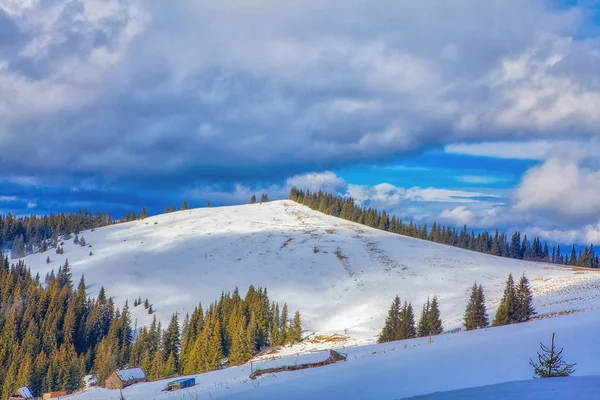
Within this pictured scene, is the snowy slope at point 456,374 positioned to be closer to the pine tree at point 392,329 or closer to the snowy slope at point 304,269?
the pine tree at point 392,329

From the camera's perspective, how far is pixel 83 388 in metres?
63.0

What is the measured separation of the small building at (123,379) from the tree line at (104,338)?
549 centimetres

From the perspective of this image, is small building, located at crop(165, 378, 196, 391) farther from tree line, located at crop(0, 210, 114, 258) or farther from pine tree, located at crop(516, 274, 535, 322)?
tree line, located at crop(0, 210, 114, 258)

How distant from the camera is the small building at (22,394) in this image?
182ft

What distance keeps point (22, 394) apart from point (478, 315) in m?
52.0

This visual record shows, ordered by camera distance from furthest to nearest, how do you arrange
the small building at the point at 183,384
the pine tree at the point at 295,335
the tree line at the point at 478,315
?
the pine tree at the point at 295,335
the tree line at the point at 478,315
the small building at the point at 183,384

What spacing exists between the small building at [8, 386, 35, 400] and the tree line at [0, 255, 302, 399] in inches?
169

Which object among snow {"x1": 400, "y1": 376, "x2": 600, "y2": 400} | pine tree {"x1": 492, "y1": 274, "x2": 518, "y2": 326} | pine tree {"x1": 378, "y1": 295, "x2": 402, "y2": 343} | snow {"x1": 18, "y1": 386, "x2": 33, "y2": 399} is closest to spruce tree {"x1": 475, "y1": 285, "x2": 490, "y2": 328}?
pine tree {"x1": 492, "y1": 274, "x2": 518, "y2": 326}

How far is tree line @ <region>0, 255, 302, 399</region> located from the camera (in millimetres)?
61812

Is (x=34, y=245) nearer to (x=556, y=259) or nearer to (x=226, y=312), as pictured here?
(x=226, y=312)

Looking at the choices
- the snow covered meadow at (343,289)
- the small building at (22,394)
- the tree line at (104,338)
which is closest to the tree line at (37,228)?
the snow covered meadow at (343,289)

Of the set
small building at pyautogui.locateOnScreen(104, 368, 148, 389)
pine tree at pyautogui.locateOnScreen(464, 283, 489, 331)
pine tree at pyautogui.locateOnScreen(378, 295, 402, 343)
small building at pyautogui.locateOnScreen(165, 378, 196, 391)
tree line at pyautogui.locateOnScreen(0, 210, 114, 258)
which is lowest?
small building at pyautogui.locateOnScreen(104, 368, 148, 389)

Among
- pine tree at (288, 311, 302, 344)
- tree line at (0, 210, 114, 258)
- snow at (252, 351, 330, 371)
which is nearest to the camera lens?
snow at (252, 351, 330, 371)

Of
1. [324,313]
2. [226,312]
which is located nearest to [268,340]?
[226,312]
